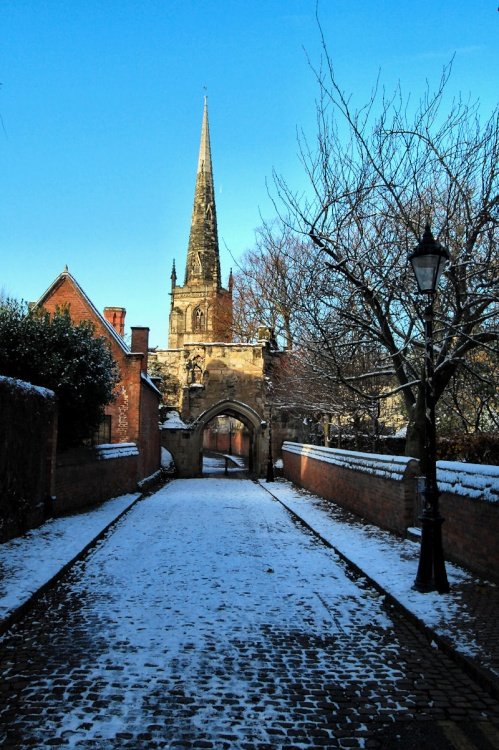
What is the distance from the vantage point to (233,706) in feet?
13.3

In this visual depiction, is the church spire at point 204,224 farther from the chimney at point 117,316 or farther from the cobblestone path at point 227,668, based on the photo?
the cobblestone path at point 227,668

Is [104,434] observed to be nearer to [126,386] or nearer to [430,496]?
[126,386]

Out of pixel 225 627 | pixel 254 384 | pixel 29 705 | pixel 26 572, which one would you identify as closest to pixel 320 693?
pixel 225 627

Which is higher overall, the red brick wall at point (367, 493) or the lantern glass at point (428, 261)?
the lantern glass at point (428, 261)

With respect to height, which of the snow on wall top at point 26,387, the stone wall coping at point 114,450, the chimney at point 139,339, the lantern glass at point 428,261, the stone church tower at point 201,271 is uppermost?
the stone church tower at point 201,271

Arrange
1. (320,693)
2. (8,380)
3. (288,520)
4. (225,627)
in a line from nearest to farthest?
1. (320,693)
2. (225,627)
3. (8,380)
4. (288,520)

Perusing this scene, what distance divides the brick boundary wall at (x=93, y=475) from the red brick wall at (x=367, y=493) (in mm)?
6195

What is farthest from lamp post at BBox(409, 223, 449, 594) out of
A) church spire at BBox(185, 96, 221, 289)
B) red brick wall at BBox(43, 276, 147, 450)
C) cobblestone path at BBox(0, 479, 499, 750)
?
church spire at BBox(185, 96, 221, 289)

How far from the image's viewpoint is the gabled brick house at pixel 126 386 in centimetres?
2267

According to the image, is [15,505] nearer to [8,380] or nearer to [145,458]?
[8,380]

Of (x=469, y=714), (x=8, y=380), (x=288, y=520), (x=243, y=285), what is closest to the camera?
(x=469, y=714)

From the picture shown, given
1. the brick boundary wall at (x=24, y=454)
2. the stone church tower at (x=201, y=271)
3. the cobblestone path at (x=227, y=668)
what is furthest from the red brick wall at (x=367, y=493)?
the stone church tower at (x=201, y=271)

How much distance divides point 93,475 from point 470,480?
10.6 meters

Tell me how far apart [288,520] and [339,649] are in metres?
8.45
